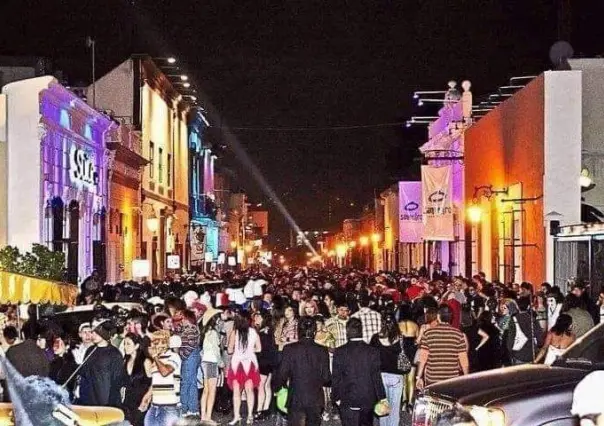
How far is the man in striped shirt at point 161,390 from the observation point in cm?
1320

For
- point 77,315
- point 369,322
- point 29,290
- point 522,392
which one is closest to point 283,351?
point 369,322

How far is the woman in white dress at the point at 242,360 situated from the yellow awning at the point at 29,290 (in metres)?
5.12

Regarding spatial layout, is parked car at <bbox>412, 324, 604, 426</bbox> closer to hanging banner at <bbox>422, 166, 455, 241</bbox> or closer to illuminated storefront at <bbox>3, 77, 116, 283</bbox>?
illuminated storefront at <bbox>3, 77, 116, 283</bbox>

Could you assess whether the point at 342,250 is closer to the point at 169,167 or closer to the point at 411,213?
the point at 169,167

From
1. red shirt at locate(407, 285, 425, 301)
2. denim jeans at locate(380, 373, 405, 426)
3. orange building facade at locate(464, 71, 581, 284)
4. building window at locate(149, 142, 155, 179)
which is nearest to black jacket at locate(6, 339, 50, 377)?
denim jeans at locate(380, 373, 405, 426)

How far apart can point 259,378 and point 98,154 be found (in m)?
21.1

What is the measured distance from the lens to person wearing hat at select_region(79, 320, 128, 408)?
1249 cm

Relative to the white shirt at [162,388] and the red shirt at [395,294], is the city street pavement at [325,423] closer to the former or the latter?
the white shirt at [162,388]

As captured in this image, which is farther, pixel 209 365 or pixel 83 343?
pixel 209 365

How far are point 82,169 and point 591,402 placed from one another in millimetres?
29245

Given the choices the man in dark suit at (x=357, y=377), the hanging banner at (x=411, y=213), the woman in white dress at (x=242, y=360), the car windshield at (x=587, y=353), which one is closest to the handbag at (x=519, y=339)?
the woman in white dress at (x=242, y=360)

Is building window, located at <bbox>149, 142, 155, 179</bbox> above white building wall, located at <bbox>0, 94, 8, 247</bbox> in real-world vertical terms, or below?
above

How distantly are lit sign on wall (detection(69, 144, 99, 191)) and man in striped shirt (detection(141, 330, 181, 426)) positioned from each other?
19951 mm

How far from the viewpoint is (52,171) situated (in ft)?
99.0
